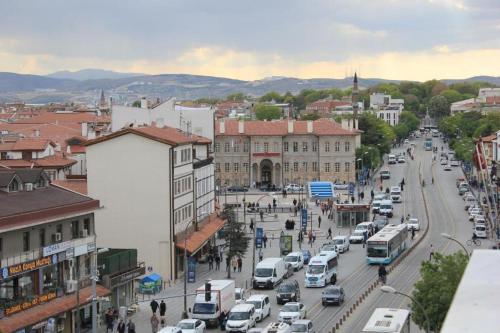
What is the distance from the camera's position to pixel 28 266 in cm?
4362

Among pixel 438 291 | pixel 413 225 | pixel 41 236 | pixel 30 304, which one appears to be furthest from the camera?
pixel 413 225

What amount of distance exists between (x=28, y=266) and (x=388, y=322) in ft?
49.9

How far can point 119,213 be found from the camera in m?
63.7

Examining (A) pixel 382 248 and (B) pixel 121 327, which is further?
(A) pixel 382 248

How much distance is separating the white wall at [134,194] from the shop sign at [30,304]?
1782 centimetres

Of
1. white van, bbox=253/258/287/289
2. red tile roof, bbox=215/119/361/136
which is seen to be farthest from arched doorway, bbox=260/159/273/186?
white van, bbox=253/258/287/289

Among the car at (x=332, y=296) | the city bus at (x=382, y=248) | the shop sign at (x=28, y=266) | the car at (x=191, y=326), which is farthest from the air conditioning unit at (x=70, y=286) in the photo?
the city bus at (x=382, y=248)

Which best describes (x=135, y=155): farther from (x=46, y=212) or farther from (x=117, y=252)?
(x=46, y=212)

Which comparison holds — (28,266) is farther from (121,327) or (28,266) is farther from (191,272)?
(191,272)

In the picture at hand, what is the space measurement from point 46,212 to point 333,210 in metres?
53.6

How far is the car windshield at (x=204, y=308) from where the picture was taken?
4850 cm

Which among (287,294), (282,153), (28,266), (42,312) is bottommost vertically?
(287,294)

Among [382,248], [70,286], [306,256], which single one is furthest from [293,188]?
[70,286]

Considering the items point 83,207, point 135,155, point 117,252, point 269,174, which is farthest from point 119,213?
point 269,174
